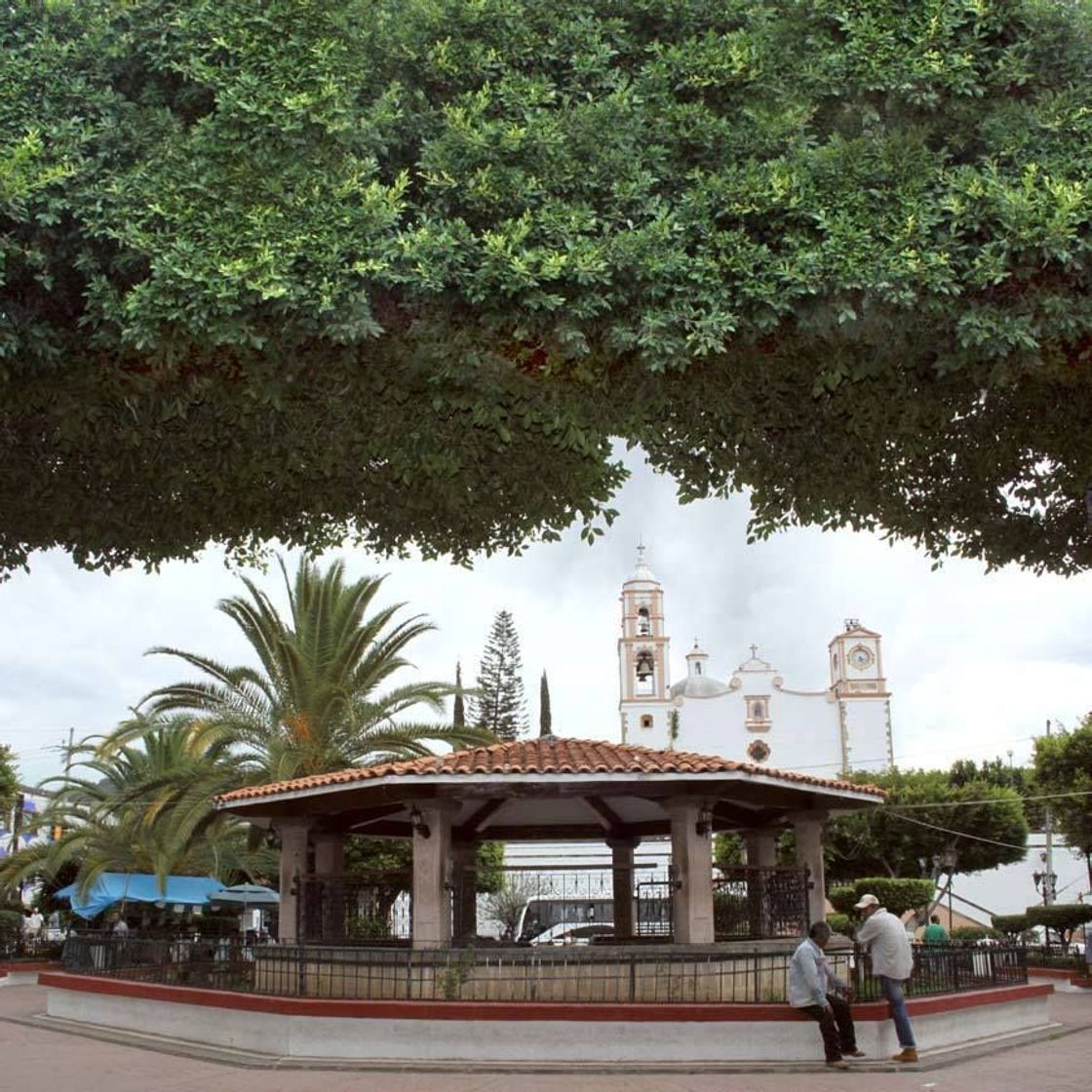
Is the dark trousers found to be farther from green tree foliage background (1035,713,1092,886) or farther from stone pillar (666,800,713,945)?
green tree foliage background (1035,713,1092,886)

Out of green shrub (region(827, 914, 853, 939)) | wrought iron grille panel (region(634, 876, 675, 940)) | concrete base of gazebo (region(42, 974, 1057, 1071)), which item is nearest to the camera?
concrete base of gazebo (region(42, 974, 1057, 1071))

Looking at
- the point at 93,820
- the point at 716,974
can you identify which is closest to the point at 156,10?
the point at 716,974

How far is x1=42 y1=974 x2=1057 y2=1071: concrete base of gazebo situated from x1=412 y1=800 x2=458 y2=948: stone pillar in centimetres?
167

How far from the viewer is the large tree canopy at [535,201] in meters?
5.68

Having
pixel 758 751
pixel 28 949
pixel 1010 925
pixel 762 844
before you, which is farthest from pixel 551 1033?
pixel 758 751

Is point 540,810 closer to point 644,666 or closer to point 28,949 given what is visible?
point 28,949

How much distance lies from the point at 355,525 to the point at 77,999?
12.3m

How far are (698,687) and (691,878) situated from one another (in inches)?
3057

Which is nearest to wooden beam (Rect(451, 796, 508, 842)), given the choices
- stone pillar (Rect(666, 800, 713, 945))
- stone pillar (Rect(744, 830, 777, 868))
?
stone pillar (Rect(666, 800, 713, 945))

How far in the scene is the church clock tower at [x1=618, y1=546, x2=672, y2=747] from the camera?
86.2 metres

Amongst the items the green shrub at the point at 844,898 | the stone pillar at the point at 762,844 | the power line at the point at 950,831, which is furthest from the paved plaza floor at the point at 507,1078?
the power line at the point at 950,831

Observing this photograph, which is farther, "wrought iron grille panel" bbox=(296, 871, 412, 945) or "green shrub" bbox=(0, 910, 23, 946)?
"green shrub" bbox=(0, 910, 23, 946)

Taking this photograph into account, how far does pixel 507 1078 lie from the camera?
37.3 ft

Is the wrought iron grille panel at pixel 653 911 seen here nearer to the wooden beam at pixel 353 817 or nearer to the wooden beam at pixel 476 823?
the wooden beam at pixel 476 823
